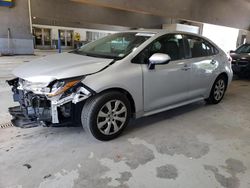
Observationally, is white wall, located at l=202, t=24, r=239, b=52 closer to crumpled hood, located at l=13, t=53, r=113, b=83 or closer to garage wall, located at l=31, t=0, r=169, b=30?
garage wall, located at l=31, t=0, r=169, b=30

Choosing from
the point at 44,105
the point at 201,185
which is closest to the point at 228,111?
the point at 201,185

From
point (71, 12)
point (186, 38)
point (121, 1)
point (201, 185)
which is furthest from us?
point (71, 12)

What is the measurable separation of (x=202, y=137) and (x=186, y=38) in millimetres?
1494

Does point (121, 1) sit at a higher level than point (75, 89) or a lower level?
higher

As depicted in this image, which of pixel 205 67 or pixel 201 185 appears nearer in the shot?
pixel 201 185

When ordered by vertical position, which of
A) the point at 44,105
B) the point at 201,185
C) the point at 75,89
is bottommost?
the point at 201,185

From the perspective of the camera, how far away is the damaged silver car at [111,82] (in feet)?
7.36

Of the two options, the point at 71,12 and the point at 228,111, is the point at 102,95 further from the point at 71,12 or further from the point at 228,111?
the point at 71,12

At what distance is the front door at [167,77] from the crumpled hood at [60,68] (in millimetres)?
603

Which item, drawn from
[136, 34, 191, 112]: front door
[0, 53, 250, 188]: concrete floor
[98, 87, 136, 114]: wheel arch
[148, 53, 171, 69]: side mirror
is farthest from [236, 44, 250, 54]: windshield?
[98, 87, 136, 114]: wheel arch

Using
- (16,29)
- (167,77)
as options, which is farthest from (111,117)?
(16,29)

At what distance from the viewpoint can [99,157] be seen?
2217mm

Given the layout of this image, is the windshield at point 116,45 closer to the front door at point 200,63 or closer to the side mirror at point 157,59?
the side mirror at point 157,59

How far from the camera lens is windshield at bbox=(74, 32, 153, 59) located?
2718 mm
